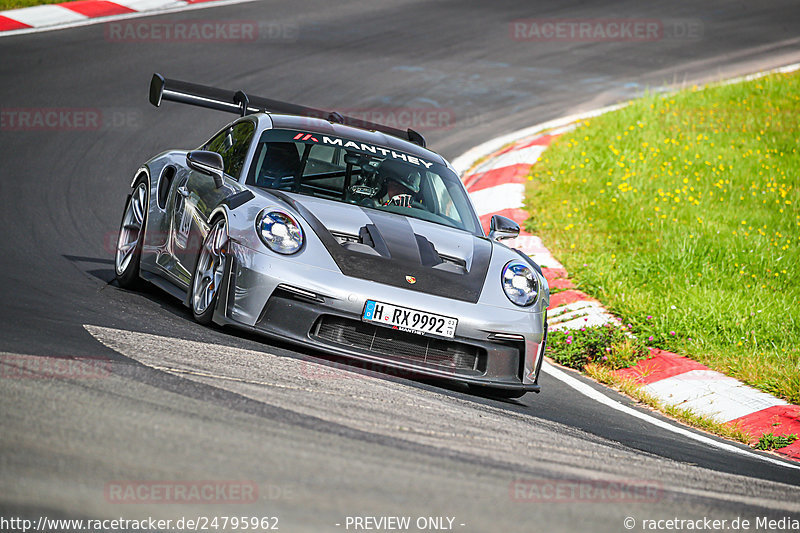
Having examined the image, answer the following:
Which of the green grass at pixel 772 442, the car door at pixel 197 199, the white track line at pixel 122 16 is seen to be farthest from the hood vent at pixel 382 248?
the white track line at pixel 122 16

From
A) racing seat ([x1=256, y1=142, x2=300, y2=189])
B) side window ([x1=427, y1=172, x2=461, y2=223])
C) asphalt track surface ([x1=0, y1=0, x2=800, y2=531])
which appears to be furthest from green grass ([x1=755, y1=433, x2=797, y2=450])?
racing seat ([x1=256, y1=142, x2=300, y2=189])

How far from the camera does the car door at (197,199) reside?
5.65m

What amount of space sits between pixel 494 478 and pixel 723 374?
14.5 ft

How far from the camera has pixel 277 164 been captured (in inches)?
239

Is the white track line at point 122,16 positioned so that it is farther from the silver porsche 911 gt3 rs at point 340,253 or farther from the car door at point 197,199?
the car door at point 197,199

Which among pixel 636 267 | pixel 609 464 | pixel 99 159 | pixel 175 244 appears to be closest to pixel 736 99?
pixel 636 267

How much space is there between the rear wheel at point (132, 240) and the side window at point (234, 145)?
23.7 inches

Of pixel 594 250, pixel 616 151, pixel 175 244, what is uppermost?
pixel 616 151

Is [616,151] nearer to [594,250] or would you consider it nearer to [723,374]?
[594,250]

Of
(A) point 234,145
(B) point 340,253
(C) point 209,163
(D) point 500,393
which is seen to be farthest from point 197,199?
(D) point 500,393

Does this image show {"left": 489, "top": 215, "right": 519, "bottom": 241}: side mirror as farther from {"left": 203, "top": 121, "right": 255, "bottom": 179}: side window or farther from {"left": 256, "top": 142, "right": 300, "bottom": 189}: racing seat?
{"left": 203, "top": 121, "right": 255, "bottom": 179}: side window

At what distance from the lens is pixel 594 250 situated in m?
9.18

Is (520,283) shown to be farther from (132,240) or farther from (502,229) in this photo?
(132,240)

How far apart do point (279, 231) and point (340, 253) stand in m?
0.34
